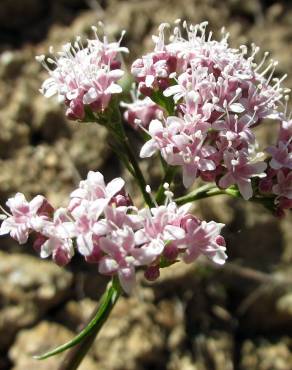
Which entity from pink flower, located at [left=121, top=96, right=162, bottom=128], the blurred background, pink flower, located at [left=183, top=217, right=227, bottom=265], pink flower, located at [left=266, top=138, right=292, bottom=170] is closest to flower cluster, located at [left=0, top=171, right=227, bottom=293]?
pink flower, located at [left=183, top=217, right=227, bottom=265]

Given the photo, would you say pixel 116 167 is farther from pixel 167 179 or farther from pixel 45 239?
pixel 45 239

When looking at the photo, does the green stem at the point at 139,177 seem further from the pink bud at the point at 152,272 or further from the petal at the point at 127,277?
the petal at the point at 127,277

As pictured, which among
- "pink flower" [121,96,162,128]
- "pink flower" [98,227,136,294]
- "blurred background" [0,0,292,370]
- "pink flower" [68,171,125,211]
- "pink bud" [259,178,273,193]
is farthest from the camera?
"blurred background" [0,0,292,370]

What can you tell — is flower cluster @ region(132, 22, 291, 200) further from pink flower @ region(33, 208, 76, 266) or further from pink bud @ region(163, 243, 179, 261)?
pink flower @ region(33, 208, 76, 266)

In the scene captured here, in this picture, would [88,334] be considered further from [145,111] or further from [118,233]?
[145,111]

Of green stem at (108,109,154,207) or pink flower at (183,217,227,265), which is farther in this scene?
green stem at (108,109,154,207)

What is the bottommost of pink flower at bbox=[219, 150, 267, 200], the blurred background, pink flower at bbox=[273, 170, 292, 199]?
the blurred background
